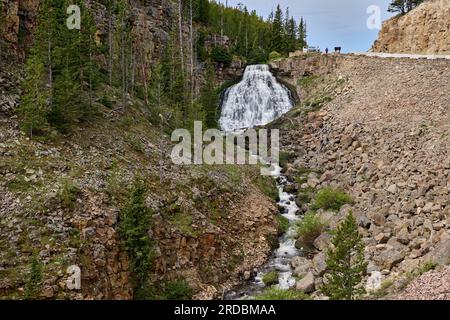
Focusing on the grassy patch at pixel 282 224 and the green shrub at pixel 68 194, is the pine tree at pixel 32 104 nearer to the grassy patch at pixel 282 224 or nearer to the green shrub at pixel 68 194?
the green shrub at pixel 68 194

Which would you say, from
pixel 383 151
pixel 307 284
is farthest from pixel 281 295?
pixel 383 151

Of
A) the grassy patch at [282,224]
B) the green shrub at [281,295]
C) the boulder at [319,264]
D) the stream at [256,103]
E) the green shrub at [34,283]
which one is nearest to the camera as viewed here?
the green shrub at [34,283]

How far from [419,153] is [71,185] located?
75.6 ft

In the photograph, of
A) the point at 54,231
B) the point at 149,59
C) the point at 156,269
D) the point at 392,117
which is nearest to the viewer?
the point at 54,231

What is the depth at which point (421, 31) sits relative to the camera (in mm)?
53125

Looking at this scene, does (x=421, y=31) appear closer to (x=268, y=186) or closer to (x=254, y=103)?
(x=254, y=103)

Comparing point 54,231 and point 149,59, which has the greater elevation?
point 149,59

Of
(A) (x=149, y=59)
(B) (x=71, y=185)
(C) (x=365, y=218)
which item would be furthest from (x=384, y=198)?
(A) (x=149, y=59)

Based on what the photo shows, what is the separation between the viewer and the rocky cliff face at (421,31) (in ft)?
164

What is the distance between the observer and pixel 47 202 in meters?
20.3

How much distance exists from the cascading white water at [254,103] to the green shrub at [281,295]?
31.9 m

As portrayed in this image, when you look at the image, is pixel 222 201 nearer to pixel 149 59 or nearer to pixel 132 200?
pixel 132 200

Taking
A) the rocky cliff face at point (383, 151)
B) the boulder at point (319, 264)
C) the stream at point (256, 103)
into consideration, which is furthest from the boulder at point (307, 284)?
the stream at point (256, 103)

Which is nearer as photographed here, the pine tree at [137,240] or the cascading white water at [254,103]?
the pine tree at [137,240]
